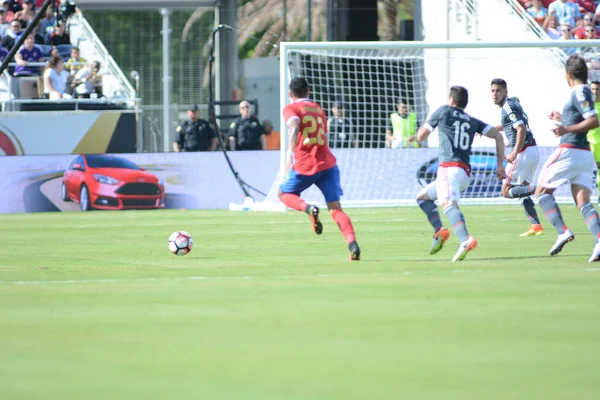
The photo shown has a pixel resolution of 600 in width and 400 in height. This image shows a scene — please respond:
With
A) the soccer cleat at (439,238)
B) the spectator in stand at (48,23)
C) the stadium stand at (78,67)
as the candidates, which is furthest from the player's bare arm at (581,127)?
the spectator in stand at (48,23)

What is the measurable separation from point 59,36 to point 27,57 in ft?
4.76

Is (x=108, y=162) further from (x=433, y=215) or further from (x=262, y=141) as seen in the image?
(x=433, y=215)

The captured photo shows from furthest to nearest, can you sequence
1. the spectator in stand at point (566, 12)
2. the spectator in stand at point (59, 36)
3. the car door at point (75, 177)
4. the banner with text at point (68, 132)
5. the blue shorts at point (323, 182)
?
the spectator in stand at point (566, 12) < the spectator in stand at point (59, 36) < the banner with text at point (68, 132) < the car door at point (75, 177) < the blue shorts at point (323, 182)

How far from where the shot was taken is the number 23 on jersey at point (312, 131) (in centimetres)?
1212

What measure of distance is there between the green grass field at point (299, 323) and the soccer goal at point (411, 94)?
363 inches

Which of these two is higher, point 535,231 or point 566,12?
point 566,12

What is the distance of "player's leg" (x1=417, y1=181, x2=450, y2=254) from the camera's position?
11.9 meters

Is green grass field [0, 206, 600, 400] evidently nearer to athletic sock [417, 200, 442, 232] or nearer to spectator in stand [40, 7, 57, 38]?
athletic sock [417, 200, 442, 232]

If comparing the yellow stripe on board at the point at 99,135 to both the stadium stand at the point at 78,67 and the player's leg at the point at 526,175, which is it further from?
the player's leg at the point at 526,175

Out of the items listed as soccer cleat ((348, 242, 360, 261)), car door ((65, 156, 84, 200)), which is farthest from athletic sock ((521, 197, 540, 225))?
car door ((65, 156, 84, 200))

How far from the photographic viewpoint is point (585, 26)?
2891cm

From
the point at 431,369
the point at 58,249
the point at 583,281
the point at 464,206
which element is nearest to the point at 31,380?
the point at 431,369

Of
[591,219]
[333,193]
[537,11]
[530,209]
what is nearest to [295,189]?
[333,193]

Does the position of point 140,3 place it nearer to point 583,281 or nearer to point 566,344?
point 583,281
